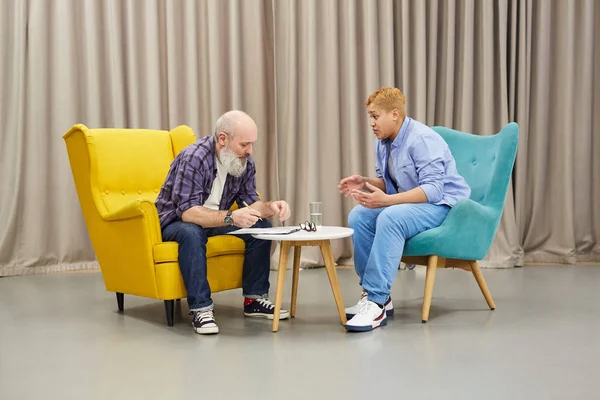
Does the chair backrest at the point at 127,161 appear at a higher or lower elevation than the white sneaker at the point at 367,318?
higher

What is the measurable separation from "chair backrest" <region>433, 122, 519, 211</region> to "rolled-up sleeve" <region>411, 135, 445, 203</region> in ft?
0.95

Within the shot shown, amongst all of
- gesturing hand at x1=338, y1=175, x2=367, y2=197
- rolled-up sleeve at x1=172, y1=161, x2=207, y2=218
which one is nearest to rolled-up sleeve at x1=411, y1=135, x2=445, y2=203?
gesturing hand at x1=338, y1=175, x2=367, y2=197

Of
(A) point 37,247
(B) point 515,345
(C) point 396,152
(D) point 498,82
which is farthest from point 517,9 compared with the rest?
(A) point 37,247

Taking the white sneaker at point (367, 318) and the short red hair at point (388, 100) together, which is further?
the short red hair at point (388, 100)

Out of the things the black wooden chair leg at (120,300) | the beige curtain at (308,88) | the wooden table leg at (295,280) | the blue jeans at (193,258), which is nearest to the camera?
the blue jeans at (193,258)

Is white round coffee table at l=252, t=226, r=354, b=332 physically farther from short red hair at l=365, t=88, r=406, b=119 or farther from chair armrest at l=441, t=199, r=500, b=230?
short red hair at l=365, t=88, r=406, b=119

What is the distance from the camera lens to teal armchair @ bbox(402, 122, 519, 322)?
3.17m

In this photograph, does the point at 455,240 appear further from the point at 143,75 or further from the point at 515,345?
the point at 143,75

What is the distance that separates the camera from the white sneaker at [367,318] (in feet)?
9.71

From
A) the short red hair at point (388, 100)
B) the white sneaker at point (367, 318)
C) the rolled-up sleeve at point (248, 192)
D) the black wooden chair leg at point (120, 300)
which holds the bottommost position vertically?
the black wooden chair leg at point (120, 300)

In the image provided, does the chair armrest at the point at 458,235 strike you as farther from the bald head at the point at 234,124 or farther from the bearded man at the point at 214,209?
the bald head at the point at 234,124

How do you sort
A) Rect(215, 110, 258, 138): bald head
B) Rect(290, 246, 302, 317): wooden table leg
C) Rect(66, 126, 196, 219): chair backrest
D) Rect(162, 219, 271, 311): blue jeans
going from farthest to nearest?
Rect(66, 126, 196, 219): chair backrest, Rect(290, 246, 302, 317): wooden table leg, Rect(215, 110, 258, 138): bald head, Rect(162, 219, 271, 311): blue jeans

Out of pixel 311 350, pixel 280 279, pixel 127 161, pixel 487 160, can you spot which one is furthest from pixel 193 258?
pixel 487 160

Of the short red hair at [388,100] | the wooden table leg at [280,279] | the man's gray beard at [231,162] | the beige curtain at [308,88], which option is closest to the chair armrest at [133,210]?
the man's gray beard at [231,162]
